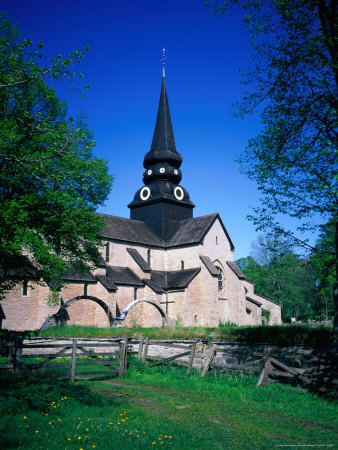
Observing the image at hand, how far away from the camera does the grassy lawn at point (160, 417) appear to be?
20.7 feet

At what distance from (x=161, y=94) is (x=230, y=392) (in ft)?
142

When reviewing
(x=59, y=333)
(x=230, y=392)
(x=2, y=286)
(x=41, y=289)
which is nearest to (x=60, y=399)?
(x=230, y=392)

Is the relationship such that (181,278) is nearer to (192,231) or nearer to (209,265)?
(209,265)

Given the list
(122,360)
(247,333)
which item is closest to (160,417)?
(122,360)

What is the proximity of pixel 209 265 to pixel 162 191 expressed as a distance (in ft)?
33.5

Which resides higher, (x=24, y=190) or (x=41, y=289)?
(x=24, y=190)

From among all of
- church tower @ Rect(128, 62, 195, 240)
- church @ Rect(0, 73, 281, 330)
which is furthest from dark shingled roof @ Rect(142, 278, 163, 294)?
church tower @ Rect(128, 62, 195, 240)

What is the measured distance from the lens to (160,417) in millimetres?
8188

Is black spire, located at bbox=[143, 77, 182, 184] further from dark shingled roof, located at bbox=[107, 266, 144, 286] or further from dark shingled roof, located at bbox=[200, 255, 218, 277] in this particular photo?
dark shingled roof, located at bbox=[107, 266, 144, 286]

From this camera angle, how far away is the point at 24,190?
71.4ft

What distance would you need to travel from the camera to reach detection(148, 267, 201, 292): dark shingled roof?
Answer: 38.0 m

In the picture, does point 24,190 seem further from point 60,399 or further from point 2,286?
point 60,399

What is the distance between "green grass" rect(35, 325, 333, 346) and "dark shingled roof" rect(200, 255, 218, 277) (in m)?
14.6

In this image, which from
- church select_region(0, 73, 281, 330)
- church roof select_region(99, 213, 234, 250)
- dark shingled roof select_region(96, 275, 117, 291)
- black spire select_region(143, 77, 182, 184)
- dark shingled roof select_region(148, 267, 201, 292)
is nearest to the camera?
church select_region(0, 73, 281, 330)
